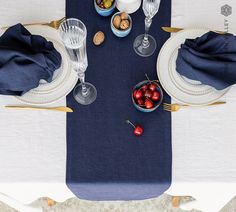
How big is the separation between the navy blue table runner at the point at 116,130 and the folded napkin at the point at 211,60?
0.09 metres

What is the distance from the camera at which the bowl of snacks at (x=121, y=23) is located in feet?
2.95

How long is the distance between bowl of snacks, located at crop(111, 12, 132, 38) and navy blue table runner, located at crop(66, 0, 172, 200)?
4cm

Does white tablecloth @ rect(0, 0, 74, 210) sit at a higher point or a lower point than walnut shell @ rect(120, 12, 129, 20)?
lower

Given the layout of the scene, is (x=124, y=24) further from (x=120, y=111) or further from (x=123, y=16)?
(x=120, y=111)

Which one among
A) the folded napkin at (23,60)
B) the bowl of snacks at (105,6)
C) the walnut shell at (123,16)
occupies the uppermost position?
the bowl of snacks at (105,6)

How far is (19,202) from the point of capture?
1043 millimetres

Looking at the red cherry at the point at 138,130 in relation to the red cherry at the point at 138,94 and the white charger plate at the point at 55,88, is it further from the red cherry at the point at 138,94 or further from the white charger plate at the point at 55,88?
the white charger plate at the point at 55,88

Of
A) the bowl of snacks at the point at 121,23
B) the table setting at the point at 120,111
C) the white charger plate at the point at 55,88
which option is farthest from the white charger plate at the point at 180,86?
the white charger plate at the point at 55,88

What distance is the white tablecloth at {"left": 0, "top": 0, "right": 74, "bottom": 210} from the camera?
0.89 m

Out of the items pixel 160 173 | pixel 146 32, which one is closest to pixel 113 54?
pixel 146 32

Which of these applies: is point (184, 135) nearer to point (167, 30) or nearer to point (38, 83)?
point (167, 30)

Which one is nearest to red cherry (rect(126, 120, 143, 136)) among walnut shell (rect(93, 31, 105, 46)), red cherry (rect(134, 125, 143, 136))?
red cherry (rect(134, 125, 143, 136))

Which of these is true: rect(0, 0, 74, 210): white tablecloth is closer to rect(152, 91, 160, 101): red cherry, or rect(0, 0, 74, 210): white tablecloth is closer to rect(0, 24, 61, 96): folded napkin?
rect(0, 24, 61, 96): folded napkin

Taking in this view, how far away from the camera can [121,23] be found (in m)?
0.90
